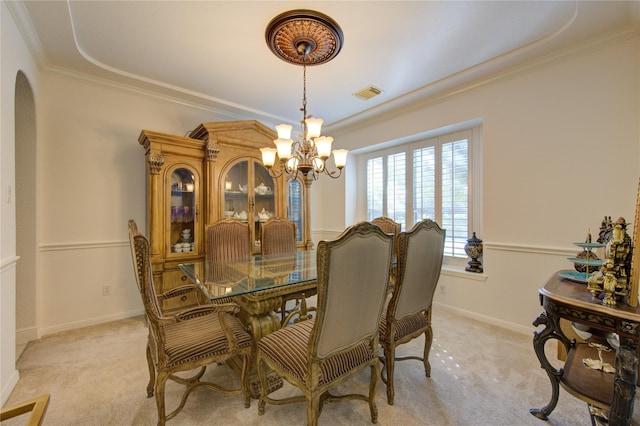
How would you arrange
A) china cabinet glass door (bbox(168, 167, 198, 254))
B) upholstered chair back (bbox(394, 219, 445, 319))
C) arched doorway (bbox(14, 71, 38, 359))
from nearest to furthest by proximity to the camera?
upholstered chair back (bbox(394, 219, 445, 319))
arched doorway (bbox(14, 71, 38, 359))
china cabinet glass door (bbox(168, 167, 198, 254))

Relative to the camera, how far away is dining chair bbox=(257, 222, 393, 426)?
1.21m

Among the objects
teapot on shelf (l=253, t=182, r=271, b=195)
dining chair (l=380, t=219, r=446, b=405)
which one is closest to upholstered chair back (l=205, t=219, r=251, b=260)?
teapot on shelf (l=253, t=182, r=271, b=195)

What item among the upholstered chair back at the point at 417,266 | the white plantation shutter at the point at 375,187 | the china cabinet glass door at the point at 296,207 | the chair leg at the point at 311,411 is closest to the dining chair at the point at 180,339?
the chair leg at the point at 311,411

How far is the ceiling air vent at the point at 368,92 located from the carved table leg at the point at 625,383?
2.84 meters

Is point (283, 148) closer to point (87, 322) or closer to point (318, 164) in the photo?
point (318, 164)

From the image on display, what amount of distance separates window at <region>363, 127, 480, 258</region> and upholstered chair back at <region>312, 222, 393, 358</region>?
7.70ft

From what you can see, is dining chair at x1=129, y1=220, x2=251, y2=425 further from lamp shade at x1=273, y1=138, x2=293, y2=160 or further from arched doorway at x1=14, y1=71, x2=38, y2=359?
arched doorway at x1=14, y1=71, x2=38, y2=359

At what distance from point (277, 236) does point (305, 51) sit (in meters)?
1.79

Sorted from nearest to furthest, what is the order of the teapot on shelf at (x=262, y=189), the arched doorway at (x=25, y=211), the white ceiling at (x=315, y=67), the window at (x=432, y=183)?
the white ceiling at (x=315, y=67) → the arched doorway at (x=25, y=211) → the window at (x=432, y=183) → the teapot on shelf at (x=262, y=189)

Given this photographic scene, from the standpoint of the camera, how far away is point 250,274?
195 centimetres

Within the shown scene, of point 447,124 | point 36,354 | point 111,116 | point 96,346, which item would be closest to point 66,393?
point 96,346

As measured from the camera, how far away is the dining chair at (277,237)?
288 cm

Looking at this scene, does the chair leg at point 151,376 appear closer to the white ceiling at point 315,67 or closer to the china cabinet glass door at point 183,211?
the china cabinet glass door at point 183,211

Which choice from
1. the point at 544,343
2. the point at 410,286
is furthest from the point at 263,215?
the point at 544,343
